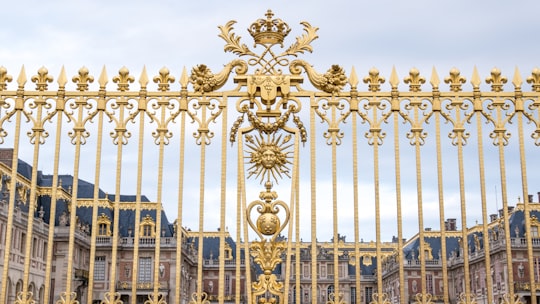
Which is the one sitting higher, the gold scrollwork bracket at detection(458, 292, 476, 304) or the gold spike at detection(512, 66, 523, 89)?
the gold spike at detection(512, 66, 523, 89)

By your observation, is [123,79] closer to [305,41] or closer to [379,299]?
[305,41]

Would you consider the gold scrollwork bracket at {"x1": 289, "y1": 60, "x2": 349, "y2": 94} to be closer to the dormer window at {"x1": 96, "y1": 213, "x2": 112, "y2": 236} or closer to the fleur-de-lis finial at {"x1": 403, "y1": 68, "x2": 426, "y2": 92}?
the fleur-de-lis finial at {"x1": 403, "y1": 68, "x2": 426, "y2": 92}

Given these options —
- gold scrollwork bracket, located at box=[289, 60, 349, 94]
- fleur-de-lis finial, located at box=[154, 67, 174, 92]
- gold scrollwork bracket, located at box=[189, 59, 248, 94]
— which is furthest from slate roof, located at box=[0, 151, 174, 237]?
gold scrollwork bracket, located at box=[289, 60, 349, 94]

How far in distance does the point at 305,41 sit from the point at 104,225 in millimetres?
28352

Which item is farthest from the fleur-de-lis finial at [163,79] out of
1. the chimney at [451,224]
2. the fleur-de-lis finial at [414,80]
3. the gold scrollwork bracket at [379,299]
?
the chimney at [451,224]

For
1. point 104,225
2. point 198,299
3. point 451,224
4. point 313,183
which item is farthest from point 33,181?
point 451,224

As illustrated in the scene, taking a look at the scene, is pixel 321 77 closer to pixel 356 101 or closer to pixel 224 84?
pixel 356 101

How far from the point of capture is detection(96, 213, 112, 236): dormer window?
32362 millimetres

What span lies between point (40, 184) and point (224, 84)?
26.0 m

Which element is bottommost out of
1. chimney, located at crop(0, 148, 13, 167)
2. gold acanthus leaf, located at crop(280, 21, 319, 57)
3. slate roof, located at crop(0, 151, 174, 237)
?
gold acanthus leaf, located at crop(280, 21, 319, 57)

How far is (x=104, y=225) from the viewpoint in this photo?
34.3 m

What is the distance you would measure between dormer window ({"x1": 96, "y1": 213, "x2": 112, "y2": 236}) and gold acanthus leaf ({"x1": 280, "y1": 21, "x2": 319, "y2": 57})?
25.9 meters

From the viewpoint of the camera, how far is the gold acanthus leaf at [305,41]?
25.5 ft

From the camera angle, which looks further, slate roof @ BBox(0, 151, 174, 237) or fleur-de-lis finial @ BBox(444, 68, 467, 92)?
slate roof @ BBox(0, 151, 174, 237)
